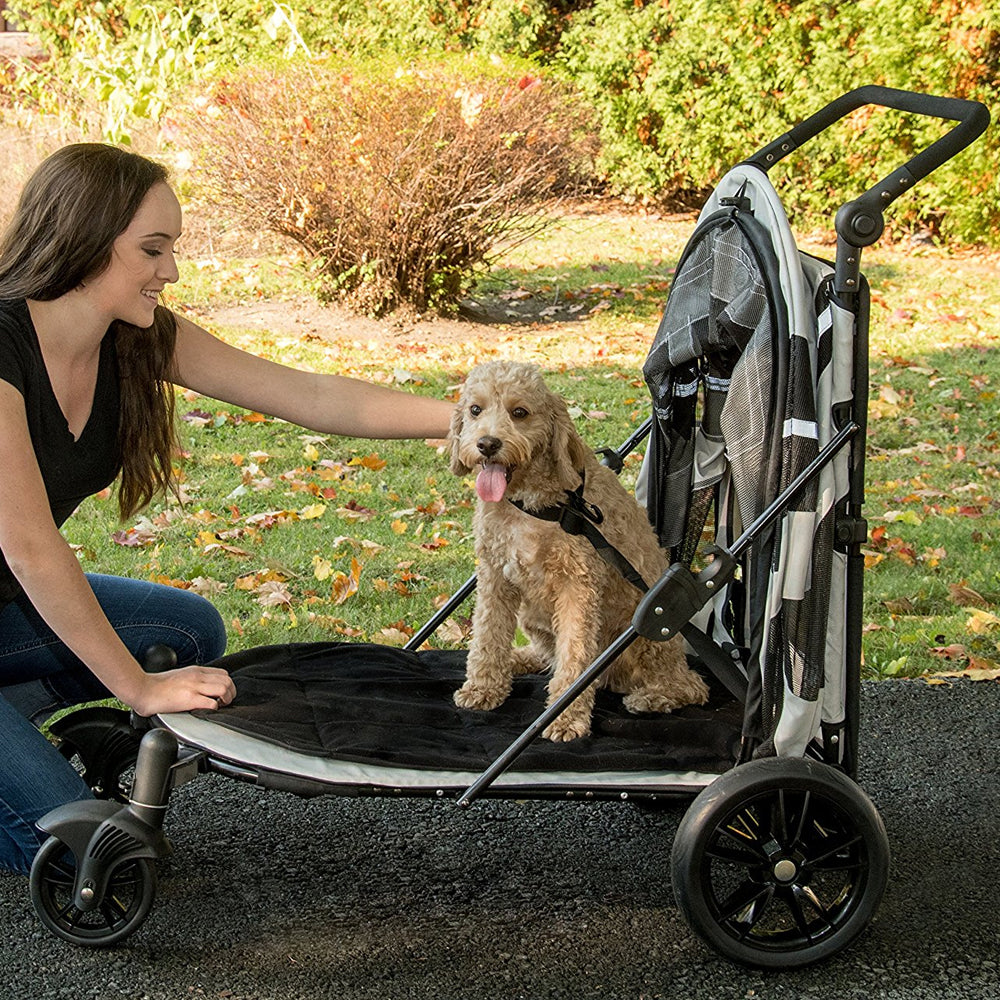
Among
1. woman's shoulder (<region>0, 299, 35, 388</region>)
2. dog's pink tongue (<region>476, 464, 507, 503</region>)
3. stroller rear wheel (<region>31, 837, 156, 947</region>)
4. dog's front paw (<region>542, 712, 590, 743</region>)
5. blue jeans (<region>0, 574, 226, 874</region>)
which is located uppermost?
woman's shoulder (<region>0, 299, 35, 388</region>)

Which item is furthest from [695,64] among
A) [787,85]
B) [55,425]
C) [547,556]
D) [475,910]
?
[475,910]

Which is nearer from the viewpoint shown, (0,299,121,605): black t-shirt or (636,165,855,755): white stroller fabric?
(636,165,855,755): white stroller fabric

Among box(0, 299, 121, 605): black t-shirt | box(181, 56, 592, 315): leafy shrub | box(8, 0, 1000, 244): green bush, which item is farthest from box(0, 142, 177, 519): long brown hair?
box(8, 0, 1000, 244): green bush

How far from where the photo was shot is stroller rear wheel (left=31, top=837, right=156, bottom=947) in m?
2.97

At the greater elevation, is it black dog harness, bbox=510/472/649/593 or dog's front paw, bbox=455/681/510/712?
black dog harness, bbox=510/472/649/593

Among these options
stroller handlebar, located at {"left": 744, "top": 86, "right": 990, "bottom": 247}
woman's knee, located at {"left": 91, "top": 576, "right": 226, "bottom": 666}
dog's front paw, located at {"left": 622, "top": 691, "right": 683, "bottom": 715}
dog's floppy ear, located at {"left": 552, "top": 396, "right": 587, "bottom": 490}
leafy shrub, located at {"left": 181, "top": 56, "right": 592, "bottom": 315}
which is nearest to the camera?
stroller handlebar, located at {"left": 744, "top": 86, "right": 990, "bottom": 247}

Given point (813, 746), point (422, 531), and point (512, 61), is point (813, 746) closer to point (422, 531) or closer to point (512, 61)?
point (422, 531)

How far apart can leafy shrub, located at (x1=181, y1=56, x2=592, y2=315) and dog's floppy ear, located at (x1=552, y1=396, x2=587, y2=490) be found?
613 centimetres

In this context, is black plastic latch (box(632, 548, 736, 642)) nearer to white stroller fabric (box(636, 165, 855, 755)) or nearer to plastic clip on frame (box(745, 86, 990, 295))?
white stroller fabric (box(636, 165, 855, 755))

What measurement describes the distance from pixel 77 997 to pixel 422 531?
135 inches

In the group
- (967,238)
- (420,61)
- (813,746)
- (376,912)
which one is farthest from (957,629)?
(967,238)

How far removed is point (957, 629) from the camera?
202 inches

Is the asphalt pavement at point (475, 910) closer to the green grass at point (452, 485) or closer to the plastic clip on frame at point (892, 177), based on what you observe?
the green grass at point (452, 485)

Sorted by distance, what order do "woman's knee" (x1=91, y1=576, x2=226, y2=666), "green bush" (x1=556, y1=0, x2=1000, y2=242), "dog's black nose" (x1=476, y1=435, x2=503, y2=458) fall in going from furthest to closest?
"green bush" (x1=556, y1=0, x2=1000, y2=242), "woman's knee" (x1=91, y1=576, x2=226, y2=666), "dog's black nose" (x1=476, y1=435, x2=503, y2=458)
